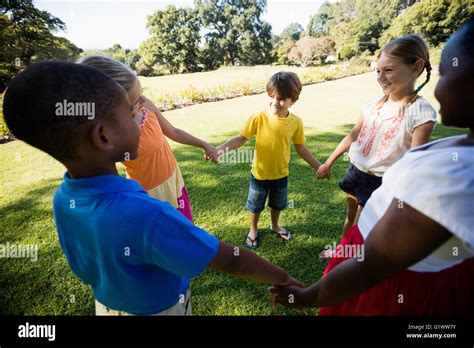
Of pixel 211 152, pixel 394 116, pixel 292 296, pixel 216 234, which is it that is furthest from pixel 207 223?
pixel 394 116

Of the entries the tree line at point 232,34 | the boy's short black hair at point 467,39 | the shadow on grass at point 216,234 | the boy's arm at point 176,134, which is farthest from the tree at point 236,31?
the boy's short black hair at point 467,39

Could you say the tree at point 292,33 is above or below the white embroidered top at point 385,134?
above

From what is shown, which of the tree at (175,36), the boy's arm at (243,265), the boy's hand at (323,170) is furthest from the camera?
the tree at (175,36)

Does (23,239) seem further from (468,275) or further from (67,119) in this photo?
(468,275)

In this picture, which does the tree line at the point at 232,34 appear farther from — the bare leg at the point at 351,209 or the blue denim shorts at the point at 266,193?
the bare leg at the point at 351,209

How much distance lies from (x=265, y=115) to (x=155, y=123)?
1.08 meters

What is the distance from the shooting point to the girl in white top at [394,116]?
1.97 meters

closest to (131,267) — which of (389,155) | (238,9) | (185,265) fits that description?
(185,265)

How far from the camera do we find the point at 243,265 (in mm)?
999

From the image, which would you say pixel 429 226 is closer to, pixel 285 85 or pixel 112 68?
pixel 112 68

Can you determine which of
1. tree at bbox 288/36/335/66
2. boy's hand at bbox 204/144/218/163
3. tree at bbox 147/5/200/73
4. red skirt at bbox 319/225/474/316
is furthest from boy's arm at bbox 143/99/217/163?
tree at bbox 288/36/335/66

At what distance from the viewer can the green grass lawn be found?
2.29 meters

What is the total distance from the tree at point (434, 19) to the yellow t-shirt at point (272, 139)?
14.0 feet

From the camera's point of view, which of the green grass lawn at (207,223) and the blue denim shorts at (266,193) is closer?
the green grass lawn at (207,223)
